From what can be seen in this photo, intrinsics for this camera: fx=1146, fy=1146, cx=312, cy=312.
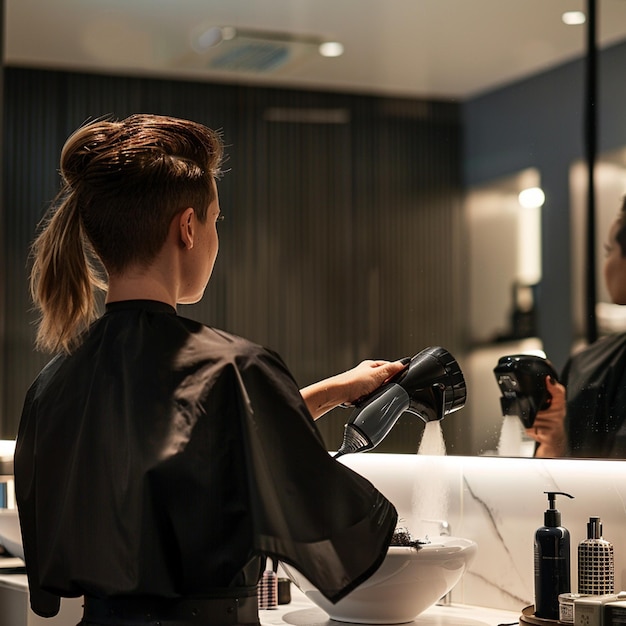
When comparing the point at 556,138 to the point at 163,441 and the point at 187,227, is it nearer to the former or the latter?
the point at 187,227

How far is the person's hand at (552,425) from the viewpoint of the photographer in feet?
6.67

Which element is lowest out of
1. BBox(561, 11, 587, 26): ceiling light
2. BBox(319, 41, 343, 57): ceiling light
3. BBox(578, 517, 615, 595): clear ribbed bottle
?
BBox(578, 517, 615, 595): clear ribbed bottle

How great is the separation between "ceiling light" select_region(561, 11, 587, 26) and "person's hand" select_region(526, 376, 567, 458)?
635 mm

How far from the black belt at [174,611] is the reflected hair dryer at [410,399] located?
1.34ft

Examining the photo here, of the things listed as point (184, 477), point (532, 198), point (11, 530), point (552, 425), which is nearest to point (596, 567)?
point (552, 425)

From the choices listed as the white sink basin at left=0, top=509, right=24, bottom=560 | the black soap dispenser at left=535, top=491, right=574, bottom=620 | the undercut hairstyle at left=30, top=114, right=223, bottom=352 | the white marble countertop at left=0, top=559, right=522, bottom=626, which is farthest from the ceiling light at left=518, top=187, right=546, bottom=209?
the white sink basin at left=0, top=509, right=24, bottom=560

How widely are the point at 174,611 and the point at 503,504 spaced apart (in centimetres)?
87

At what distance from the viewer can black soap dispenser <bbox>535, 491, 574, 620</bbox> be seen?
1.90 m

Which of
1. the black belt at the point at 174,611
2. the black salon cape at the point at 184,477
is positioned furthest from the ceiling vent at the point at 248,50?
the black belt at the point at 174,611

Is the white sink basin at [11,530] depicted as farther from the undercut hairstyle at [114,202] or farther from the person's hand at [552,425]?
the person's hand at [552,425]

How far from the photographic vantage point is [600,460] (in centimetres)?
198

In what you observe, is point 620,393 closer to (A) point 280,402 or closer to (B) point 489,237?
(B) point 489,237

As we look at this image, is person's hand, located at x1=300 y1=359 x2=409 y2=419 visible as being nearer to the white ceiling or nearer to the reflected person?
the reflected person

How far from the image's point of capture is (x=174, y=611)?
5.05ft
